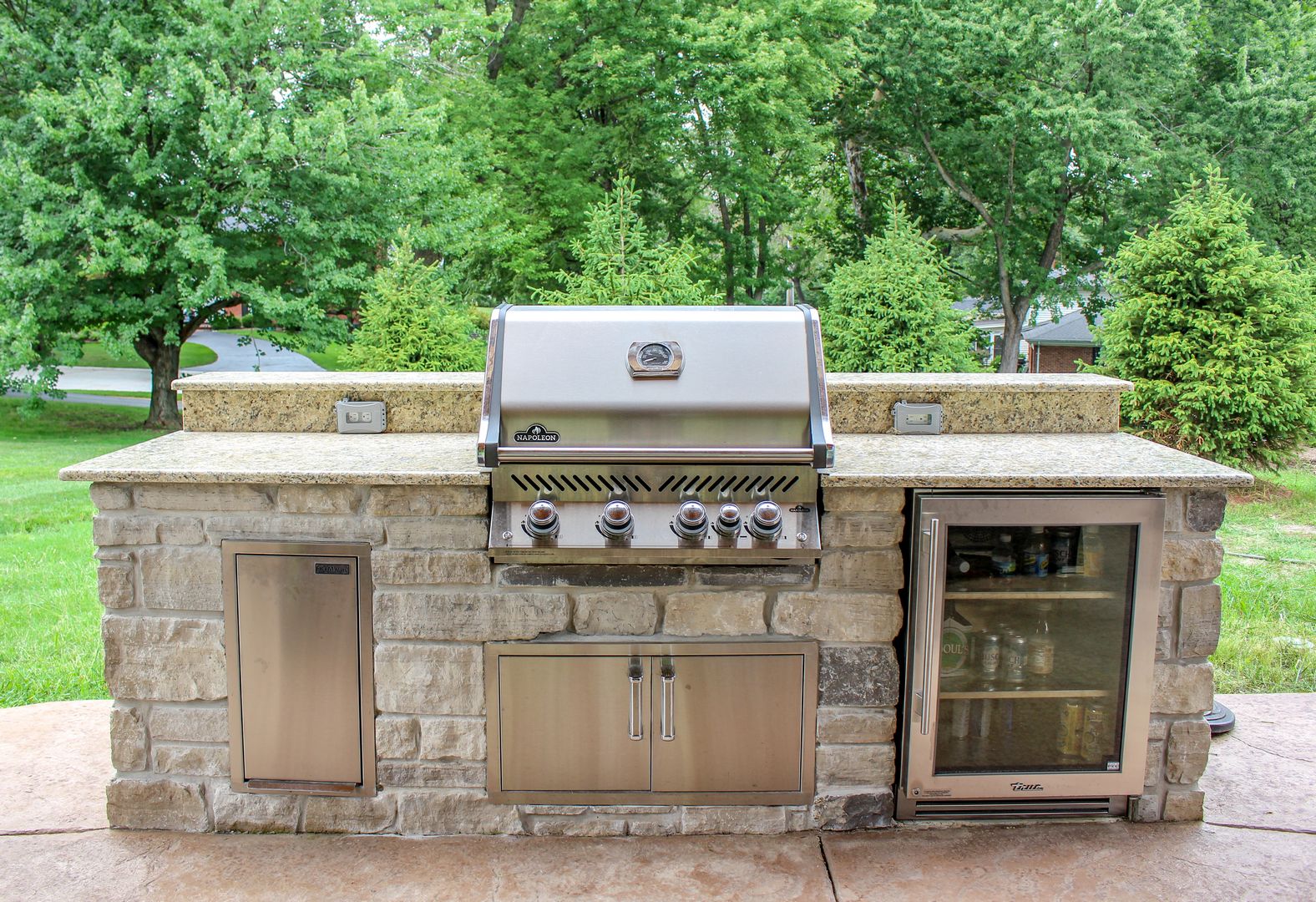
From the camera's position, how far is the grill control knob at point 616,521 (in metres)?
2.35

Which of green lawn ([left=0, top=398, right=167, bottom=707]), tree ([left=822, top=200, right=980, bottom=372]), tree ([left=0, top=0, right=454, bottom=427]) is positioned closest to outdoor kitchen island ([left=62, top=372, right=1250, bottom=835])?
green lawn ([left=0, top=398, right=167, bottom=707])

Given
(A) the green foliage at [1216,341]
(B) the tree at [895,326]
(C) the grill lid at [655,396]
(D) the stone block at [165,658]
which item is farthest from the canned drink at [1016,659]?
(A) the green foliage at [1216,341]

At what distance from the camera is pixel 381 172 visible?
42.2ft

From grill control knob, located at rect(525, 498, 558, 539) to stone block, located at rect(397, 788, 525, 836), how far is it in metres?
0.78

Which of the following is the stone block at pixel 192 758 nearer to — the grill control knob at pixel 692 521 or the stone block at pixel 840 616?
the grill control knob at pixel 692 521

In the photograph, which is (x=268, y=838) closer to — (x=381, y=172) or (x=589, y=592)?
(x=589, y=592)

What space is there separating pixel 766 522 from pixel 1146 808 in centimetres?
139

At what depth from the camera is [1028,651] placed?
2.76m

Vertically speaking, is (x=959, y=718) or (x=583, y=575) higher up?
(x=583, y=575)

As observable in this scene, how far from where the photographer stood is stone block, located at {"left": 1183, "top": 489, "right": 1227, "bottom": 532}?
8.34 feet

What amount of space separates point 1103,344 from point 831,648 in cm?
781

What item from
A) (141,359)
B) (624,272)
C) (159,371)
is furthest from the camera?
(141,359)

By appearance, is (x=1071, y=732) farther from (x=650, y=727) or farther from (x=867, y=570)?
(x=650, y=727)

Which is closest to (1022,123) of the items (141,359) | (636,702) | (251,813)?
(636,702)
